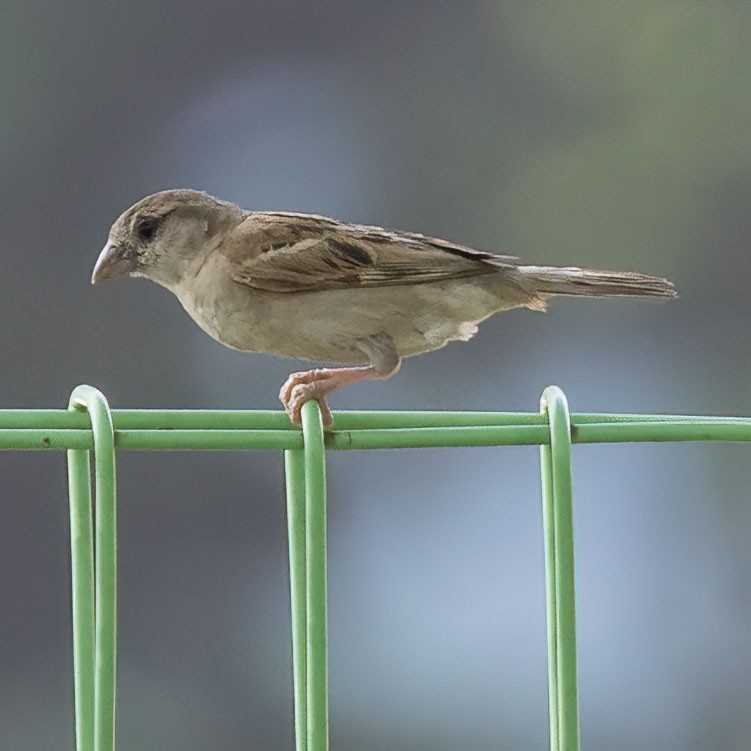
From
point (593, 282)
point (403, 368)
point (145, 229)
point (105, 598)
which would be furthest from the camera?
point (403, 368)

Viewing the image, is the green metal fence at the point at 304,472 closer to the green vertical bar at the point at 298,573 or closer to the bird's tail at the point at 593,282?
the green vertical bar at the point at 298,573

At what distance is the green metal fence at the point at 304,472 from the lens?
0.69m

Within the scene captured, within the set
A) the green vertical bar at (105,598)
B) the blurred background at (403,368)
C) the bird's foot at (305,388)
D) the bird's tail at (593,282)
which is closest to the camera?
the green vertical bar at (105,598)

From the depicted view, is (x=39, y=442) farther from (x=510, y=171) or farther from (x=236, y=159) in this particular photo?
(x=510, y=171)

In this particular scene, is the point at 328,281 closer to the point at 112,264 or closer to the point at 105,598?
the point at 112,264

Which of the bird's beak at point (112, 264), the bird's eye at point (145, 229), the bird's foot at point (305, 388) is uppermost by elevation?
the bird's eye at point (145, 229)

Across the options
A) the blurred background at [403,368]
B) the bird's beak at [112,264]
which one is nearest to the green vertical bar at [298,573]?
the bird's beak at [112,264]

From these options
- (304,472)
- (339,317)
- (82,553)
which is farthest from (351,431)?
(339,317)

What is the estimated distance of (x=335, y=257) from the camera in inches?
54.8

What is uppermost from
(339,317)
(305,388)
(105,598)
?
(339,317)

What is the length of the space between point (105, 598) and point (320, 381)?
1.75 ft

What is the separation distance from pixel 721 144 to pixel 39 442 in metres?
2.76

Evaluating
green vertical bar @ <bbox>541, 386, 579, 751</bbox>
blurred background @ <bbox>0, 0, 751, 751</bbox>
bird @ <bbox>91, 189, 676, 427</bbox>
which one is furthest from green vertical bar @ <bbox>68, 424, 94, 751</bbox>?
blurred background @ <bbox>0, 0, 751, 751</bbox>

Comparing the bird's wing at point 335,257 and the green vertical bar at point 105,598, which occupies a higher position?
the bird's wing at point 335,257
